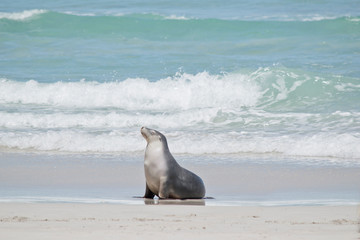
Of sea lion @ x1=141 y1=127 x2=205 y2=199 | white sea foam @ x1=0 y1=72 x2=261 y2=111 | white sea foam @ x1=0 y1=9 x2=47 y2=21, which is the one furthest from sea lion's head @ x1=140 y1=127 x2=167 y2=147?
white sea foam @ x1=0 y1=9 x2=47 y2=21

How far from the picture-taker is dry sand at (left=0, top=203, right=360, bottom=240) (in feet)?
19.0

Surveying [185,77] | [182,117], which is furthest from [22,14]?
[182,117]

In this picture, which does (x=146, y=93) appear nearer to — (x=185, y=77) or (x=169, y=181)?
(x=185, y=77)

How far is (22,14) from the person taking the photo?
2692 cm

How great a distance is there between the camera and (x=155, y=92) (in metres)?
16.7

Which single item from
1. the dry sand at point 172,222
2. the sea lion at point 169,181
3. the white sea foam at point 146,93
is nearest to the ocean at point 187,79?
the white sea foam at point 146,93

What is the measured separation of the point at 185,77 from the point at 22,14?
36.6 feet

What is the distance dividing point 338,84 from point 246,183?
7.78 meters

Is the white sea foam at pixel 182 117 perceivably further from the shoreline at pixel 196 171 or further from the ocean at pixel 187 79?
the shoreline at pixel 196 171

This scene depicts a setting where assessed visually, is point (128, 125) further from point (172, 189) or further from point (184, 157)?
point (172, 189)

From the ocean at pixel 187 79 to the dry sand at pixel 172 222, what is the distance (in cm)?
347

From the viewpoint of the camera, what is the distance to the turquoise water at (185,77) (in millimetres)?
12227

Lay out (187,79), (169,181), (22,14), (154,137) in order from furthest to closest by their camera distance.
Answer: (22,14) → (187,79) → (154,137) → (169,181)

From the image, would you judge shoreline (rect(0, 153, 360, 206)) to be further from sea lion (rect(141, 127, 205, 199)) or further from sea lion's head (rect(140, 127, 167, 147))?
sea lion's head (rect(140, 127, 167, 147))
